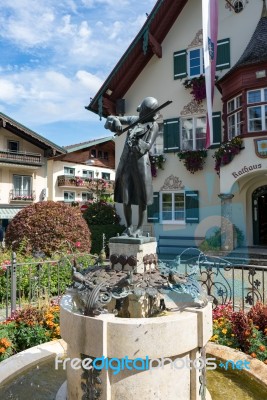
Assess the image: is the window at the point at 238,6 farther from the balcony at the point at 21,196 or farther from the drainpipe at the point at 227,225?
the balcony at the point at 21,196

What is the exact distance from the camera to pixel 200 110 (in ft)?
54.4

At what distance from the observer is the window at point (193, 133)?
16.6 metres

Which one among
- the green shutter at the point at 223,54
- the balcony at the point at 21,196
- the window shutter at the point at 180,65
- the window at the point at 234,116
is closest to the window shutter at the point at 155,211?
the window at the point at 234,116

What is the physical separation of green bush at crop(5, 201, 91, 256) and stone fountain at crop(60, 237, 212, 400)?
6.03m

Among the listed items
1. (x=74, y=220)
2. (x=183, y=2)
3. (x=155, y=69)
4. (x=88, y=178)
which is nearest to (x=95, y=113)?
(x=155, y=69)

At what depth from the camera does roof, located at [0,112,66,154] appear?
1021 inches

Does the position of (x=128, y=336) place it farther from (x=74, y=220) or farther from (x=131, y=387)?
(x=74, y=220)

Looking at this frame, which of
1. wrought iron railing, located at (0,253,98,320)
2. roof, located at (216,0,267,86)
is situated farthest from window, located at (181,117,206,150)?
wrought iron railing, located at (0,253,98,320)

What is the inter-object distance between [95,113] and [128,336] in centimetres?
1685

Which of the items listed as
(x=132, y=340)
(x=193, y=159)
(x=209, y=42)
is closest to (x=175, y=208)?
(x=193, y=159)

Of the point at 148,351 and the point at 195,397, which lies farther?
the point at 195,397

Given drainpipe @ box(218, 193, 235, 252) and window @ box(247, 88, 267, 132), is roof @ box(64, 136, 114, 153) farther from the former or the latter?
drainpipe @ box(218, 193, 235, 252)

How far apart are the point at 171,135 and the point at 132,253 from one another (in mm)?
13674

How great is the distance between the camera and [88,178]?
33.2 m
